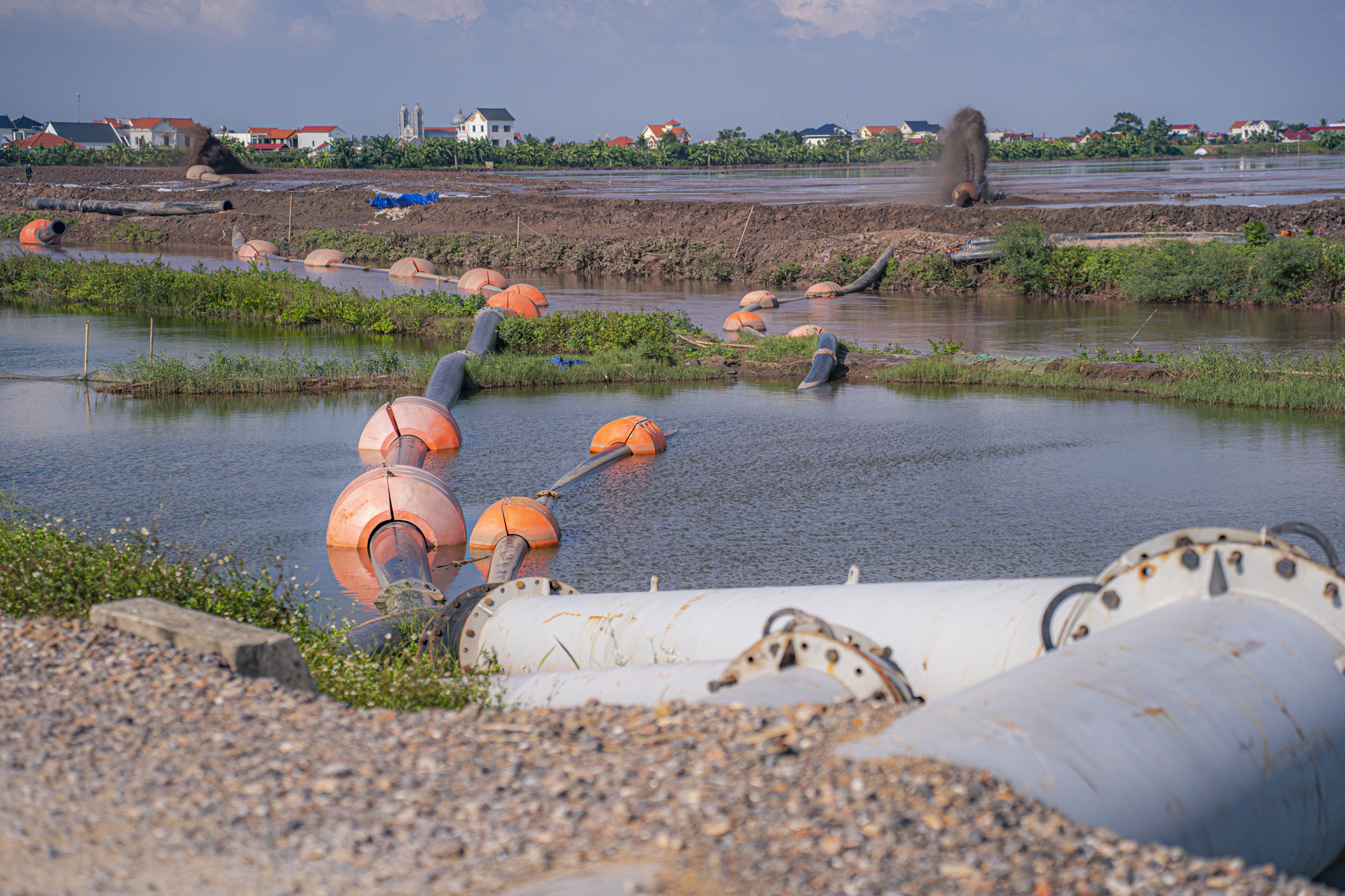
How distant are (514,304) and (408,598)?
1839 centimetres

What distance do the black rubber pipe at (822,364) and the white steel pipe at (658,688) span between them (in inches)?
577

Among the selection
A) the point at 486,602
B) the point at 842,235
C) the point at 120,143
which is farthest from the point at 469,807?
the point at 120,143

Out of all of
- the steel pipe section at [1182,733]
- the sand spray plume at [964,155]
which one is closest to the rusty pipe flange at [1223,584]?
the steel pipe section at [1182,733]

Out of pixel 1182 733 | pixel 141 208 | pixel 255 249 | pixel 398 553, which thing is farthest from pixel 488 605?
pixel 141 208

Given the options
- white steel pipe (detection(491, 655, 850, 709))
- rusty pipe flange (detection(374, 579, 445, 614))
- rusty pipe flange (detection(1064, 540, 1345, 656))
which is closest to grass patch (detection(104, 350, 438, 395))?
rusty pipe flange (detection(374, 579, 445, 614))

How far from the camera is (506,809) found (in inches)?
143

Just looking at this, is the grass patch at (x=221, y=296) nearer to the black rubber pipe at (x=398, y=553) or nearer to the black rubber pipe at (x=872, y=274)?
the black rubber pipe at (x=872, y=274)

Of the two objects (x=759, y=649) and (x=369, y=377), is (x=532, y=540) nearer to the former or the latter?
(x=759, y=649)

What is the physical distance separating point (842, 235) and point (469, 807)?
39.0 metres

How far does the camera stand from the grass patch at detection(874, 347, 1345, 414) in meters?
18.0

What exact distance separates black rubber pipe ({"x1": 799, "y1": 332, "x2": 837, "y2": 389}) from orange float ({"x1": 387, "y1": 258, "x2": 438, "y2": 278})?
17722 millimetres

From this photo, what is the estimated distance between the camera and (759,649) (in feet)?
15.5

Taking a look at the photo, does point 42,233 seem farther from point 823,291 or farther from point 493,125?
point 493,125

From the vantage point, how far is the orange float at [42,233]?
1829 inches
